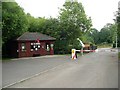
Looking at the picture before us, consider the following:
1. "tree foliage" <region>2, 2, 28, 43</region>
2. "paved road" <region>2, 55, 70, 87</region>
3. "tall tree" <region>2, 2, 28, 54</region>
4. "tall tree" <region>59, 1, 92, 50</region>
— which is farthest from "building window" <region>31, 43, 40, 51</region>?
"paved road" <region>2, 55, 70, 87</region>

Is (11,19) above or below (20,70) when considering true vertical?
above

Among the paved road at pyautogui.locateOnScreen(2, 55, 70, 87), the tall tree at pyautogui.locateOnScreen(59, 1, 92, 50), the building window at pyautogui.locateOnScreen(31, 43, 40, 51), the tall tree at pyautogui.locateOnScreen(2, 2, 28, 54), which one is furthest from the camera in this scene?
the tall tree at pyautogui.locateOnScreen(59, 1, 92, 50)

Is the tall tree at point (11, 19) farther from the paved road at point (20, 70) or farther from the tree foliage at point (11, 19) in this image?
the paved road at point (20, 70)

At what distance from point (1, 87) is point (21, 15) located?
1143 inches

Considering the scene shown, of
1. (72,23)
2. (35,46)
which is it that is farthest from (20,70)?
(72,23)

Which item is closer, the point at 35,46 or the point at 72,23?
the point at 35,46

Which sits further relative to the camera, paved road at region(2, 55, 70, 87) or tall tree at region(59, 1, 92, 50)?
tall tree at region(59, 1, 92, 50)

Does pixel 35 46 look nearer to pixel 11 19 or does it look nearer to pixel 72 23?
pixel 11 19

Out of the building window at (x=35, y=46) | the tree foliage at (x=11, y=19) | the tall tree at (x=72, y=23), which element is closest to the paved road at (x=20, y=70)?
→ the tree foliage at (x=11, y=19)

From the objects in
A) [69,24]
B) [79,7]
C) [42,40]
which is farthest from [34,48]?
[79,7]

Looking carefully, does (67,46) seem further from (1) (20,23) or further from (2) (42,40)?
(1) (20,23)

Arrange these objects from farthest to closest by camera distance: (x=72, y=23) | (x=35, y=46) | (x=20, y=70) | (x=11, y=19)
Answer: (x=72, y=23)
(x=35, y=46)
(x=11, y=19)
(x=20, y=70)

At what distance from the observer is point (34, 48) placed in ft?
155

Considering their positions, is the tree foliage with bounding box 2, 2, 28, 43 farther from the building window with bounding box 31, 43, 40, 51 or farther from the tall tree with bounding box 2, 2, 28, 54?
the building window with bounding box 31, 43, 40, 51
